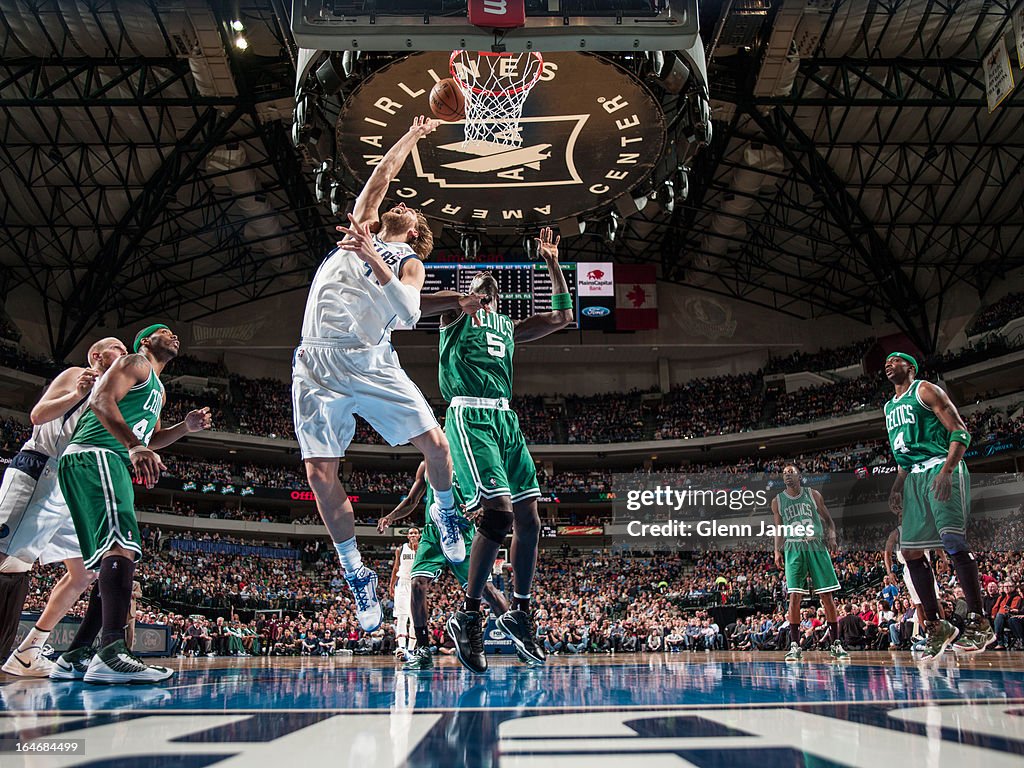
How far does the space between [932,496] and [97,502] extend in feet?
18.9

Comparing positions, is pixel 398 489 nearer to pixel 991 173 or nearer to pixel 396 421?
pixel 991 173

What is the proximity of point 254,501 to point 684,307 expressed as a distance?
20463mm

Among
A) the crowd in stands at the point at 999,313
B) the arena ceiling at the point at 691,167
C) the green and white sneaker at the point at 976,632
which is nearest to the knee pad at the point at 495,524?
the green and white sneaker at the point at 976,632

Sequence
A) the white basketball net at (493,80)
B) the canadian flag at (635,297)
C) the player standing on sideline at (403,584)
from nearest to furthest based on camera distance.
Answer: the white basketball net at (493,80) → the player standing on sideline at (403,584) → the canadian flag at (635,297)

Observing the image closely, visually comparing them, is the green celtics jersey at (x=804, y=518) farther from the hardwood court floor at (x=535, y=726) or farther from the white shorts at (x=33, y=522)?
the white shorts at (x=33, y=522)

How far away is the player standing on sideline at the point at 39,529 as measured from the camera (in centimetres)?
484

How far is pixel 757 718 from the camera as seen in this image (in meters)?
2.21

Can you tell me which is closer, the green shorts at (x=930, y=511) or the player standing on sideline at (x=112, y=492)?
the player standing on sideline at (x=112, y=492)

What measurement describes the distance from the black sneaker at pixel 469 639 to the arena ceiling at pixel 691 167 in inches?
388

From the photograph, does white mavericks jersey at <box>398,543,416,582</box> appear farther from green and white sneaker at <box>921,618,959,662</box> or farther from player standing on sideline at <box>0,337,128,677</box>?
green and white sneaker at <box>921,618,959,662</box>

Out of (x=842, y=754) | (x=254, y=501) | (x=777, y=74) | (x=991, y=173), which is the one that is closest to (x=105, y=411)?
(x=842, y=754)

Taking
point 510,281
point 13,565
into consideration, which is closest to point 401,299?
point 13,565

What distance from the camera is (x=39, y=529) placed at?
493cm

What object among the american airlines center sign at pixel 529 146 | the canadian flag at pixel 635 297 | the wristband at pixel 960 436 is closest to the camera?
the wristband at pixel 960 436
